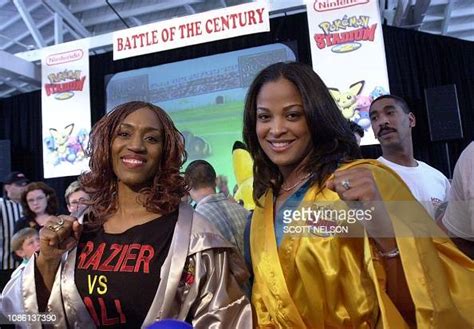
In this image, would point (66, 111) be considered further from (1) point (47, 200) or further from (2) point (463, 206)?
(2) point (463, 206)

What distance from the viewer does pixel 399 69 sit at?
358 cm

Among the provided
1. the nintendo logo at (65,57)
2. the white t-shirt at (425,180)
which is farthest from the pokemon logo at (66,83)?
the white t-shirt at (425,180)

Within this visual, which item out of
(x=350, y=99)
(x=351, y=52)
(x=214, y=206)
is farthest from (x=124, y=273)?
(x=351, y=52)

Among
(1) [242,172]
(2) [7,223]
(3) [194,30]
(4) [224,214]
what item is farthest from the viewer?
(3) [194,30]

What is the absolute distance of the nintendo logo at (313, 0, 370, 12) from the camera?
307 centimetres

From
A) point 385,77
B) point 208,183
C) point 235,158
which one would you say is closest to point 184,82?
point 235,158

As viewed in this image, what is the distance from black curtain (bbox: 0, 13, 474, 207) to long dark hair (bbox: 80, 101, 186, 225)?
2.11 meters

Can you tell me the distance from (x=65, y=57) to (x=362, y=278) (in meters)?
4.07

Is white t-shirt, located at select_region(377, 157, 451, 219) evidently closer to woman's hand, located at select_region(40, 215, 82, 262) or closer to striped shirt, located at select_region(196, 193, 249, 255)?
striped shirt, located at select_region(196, 193, 249, 255)

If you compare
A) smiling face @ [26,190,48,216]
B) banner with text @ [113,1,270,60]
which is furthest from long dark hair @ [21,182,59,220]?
banner with text @ [113,1,270,60]

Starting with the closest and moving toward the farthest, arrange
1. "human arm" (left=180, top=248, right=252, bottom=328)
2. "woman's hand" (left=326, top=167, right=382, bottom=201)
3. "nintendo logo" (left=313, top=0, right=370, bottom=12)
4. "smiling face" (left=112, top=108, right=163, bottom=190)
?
"woman's hand" (left=326, top=167, right=382, bottom=201) → "human arm" (left=180, top=248, right=252, bottom=328) → "smiling face" (left=112, top=108, right=163, bottom=190) → "nintendo logo" (left=313, top=0, right=370, bottom=12)

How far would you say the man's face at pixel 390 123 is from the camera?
1.66 metres

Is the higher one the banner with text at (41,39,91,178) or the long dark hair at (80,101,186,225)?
the banner with text at (41,39,91,178)

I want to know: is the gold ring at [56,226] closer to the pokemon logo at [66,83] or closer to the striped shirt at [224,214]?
the striped shirt at [224,214]
